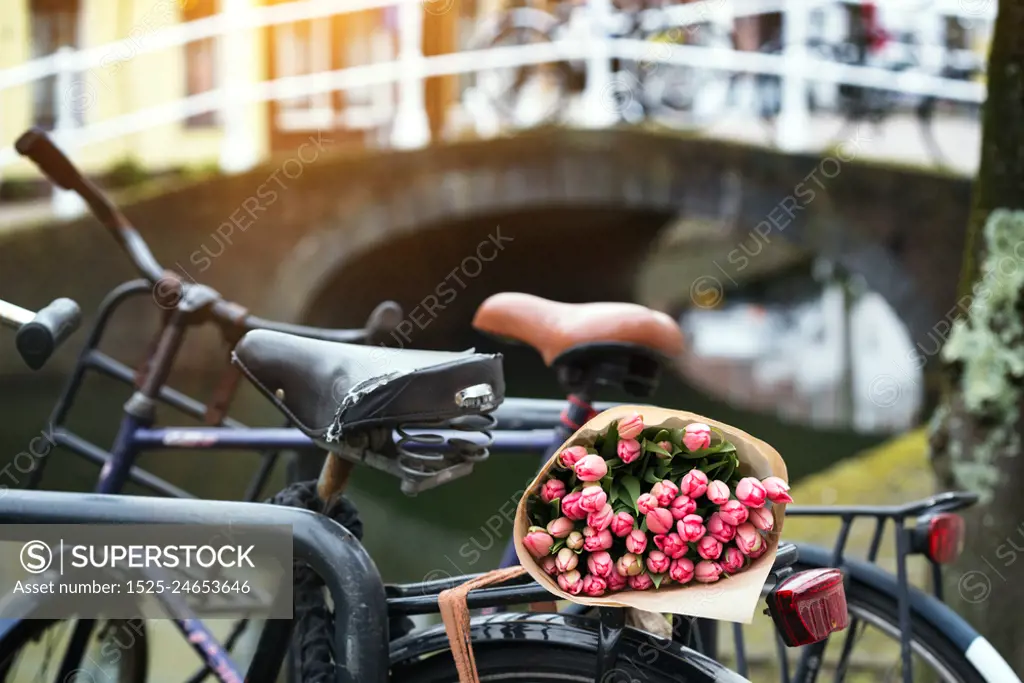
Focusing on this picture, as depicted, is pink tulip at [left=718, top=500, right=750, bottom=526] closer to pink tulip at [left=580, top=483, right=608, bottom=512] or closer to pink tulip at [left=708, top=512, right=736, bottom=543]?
pink tulip at [left=708, top=512, right=736, bottom=543]

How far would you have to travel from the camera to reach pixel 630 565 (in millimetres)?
1314

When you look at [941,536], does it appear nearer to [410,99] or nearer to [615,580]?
[615,580]

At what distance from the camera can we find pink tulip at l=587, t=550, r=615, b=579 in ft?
4.32

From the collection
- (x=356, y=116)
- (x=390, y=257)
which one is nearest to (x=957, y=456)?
(x=390, y=257)

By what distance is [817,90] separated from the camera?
26.7 feet

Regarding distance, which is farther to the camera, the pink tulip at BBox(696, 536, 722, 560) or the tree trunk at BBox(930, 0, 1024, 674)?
the tree trunk at BBox(930, 0, 1024, 674)

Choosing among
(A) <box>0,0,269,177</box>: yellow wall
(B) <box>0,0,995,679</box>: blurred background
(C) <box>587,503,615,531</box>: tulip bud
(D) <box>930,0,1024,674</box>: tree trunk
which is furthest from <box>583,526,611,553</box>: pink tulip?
(A) <box>0,0,269,177</box>: yellow wall

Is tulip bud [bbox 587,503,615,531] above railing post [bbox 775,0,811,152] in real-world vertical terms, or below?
below

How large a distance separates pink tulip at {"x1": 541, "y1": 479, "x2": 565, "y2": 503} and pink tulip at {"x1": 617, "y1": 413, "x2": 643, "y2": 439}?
0.10m

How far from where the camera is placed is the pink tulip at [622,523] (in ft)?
4.33

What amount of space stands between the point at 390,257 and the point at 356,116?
88.3 inches

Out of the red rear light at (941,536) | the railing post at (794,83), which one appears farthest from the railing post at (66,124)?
the red rear light at (941,536)

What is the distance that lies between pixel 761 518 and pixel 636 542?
154 millimetres

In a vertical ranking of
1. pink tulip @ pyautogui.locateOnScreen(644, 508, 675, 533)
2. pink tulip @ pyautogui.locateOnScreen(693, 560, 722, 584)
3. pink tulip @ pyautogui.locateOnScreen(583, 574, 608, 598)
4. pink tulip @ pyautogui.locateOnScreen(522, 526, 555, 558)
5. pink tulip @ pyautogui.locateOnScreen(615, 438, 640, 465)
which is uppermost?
pink tulip @ pyautogui.locateOnScreen(615, 438, 640, 465)
